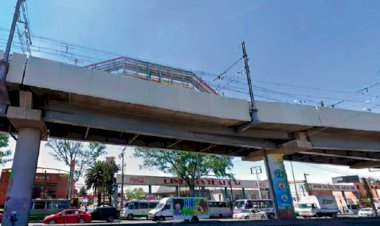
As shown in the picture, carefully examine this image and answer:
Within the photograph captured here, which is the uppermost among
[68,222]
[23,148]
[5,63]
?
[5,63]

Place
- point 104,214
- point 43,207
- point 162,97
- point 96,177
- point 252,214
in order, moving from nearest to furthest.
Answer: point 162,97, point 43,207, point 104,214, point 252,214, point 96,177

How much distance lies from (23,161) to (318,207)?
3291 cm

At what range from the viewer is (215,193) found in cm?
6062

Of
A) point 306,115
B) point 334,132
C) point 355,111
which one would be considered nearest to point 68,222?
point 306,115

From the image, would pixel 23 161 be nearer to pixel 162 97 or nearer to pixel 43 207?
pixel 162 97

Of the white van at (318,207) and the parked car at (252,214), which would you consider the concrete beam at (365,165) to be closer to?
the white van at (318,207)

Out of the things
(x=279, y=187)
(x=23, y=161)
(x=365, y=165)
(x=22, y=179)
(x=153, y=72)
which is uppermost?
(x=153, y=72)

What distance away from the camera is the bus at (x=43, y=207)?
28172 millimetres

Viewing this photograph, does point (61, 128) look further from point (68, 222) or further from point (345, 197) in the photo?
point (345, 197)

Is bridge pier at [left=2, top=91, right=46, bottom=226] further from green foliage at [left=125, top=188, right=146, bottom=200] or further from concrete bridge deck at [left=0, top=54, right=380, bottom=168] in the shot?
green foliage at [left=125, top=188, right=146, bottom=200]

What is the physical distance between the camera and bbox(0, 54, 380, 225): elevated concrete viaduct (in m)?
13.5

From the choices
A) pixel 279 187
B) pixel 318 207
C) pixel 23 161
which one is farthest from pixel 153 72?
pixel 318 207

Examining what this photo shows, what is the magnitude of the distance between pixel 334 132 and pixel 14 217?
22059mm

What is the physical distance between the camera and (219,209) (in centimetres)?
3562
